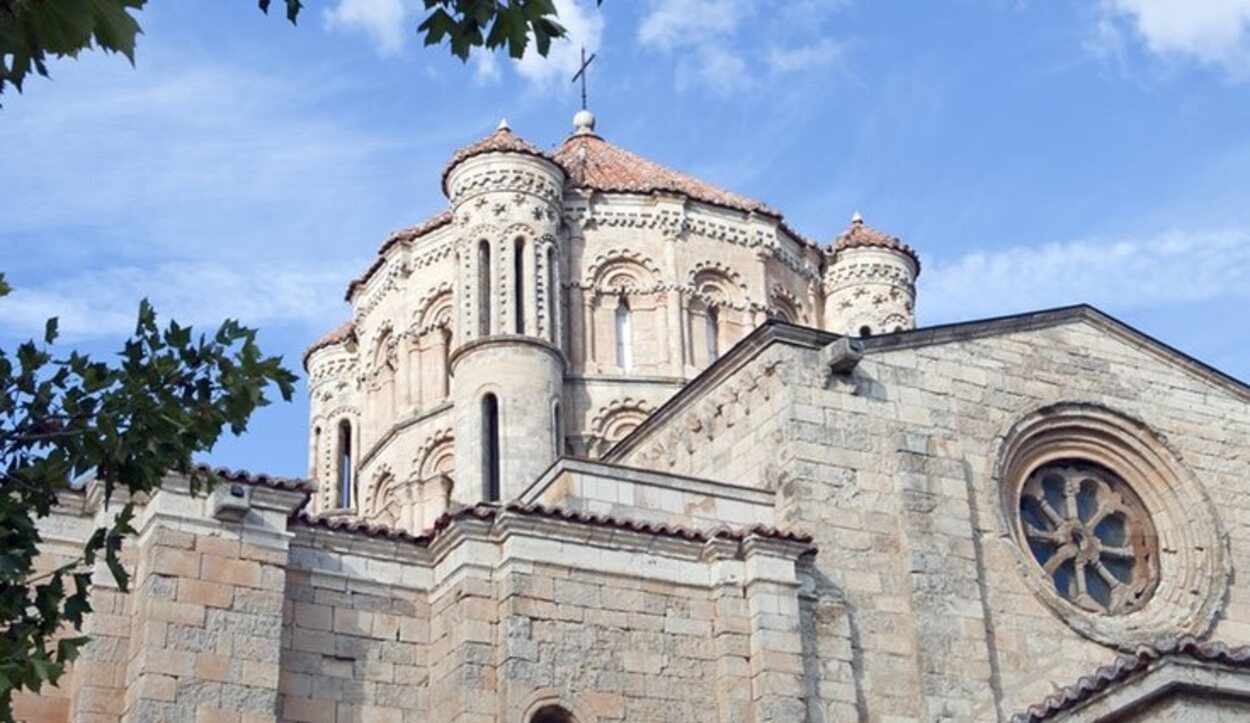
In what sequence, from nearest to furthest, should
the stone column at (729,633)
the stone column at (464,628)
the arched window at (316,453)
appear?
1. the stone column at (464,628)
2. the stone column at (729,633)
3. the arched window at (316,453)

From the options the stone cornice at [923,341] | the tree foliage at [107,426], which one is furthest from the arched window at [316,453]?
the tree foliage at [107,426]

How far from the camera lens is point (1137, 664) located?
46.2 feet

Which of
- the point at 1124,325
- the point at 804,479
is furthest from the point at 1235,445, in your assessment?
the point at 804,479

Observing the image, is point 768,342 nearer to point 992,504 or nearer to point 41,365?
point 992,504

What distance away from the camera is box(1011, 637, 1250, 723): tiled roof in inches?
545

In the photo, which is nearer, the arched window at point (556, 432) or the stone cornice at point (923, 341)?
the stone cornice at point (923, 341)

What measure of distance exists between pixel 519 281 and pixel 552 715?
40.9ft

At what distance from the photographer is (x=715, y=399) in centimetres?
1984

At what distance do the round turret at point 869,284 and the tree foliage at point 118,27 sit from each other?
22.5m

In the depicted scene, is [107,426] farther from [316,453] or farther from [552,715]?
[316,453]

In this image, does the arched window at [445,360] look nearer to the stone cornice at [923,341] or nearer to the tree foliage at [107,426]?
the stone cornice at [923,341]

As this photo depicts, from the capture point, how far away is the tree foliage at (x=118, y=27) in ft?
20.3

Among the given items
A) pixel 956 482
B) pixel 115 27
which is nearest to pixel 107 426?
pixel 115 27

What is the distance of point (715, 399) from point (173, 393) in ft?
36.9
